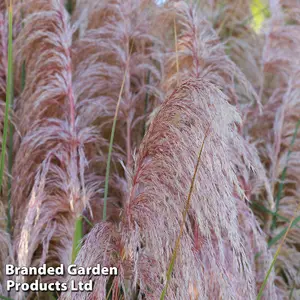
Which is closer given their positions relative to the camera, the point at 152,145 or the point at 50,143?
the point at 152,145

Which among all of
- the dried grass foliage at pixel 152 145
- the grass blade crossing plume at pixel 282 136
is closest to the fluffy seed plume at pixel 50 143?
the dried grass foliage at pixel 152 145

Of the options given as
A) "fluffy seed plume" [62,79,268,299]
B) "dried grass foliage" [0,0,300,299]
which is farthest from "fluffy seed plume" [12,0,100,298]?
"fluffy seed plume" [62,79,268,299]

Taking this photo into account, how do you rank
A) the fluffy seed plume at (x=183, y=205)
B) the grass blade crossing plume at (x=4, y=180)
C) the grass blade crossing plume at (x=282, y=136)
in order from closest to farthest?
the fluffy seed plume at (x=183, y=205), the grass blade crossing plume at (x=4, y=180), the grass blade crossing plume at (x=282, y=136)

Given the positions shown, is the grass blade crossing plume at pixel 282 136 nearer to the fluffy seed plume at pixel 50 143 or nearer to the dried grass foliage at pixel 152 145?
the dried grass foliage at pixel 152 145

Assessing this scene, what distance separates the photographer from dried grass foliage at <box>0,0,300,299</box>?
105 cm

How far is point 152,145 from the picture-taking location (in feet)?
3.56

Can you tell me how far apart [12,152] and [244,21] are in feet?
4.05

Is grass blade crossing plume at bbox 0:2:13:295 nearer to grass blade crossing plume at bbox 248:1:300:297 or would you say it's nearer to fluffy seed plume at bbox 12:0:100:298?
fluffy seed plume at bbox 12:0:100:298

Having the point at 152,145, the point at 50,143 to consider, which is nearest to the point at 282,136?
the point at 50,143

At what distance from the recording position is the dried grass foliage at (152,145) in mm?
1048

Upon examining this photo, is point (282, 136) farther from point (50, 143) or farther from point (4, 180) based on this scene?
point (4, 180)

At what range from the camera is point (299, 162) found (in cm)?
186

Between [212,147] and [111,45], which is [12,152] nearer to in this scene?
[111,45]

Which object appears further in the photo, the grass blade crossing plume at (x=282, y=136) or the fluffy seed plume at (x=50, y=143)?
the grass blade crossing plume at (x=282, y=136)
